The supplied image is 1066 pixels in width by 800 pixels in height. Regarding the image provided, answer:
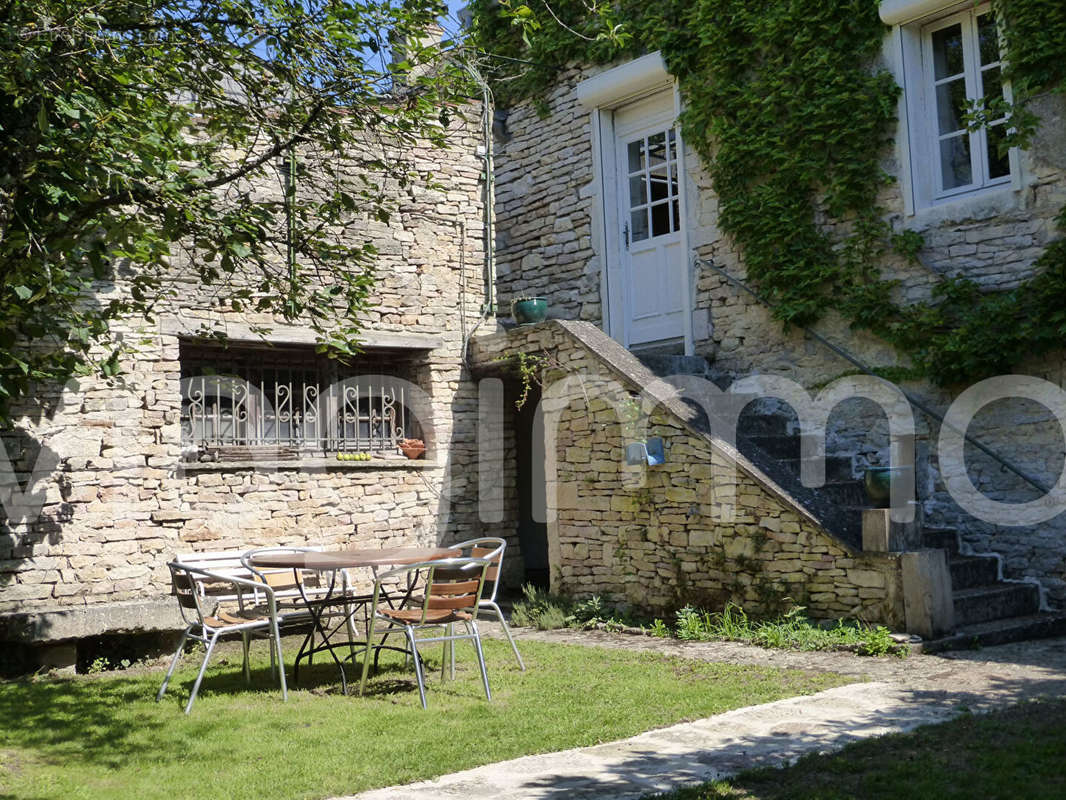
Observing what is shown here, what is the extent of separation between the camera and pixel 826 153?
8195 mm

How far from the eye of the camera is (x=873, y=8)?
7848 millimetres

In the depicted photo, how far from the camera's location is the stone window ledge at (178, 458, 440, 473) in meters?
8.47

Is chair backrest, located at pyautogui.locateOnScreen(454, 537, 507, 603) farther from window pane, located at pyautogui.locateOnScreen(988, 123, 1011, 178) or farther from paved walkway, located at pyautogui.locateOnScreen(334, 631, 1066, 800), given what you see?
window pane, located at pyautogui.locateOnScreen(988, 123, 1011, 178)

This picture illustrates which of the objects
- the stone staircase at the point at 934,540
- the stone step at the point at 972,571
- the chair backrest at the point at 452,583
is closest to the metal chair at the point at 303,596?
the chair backrest at the point at 452,583

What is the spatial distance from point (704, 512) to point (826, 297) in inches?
81.3

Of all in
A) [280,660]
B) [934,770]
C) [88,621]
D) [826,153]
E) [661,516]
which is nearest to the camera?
[934,770]

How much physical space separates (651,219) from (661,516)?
3.26 m

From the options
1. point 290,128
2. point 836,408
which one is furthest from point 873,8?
point 290,128

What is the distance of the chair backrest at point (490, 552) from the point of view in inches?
239

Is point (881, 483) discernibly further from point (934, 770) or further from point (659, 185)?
point (659, 185)

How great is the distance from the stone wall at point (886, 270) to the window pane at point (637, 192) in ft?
1.13

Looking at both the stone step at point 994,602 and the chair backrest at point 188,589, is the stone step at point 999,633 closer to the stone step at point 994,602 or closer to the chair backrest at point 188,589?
the stone step at point 994,602

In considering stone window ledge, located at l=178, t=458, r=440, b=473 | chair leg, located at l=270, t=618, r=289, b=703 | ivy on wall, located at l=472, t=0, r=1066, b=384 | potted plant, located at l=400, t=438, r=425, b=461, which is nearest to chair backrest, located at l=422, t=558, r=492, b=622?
chair leg, located at l=270, t=618, r=289, b=703

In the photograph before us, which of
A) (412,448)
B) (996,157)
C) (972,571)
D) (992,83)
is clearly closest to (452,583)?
(972,571)
